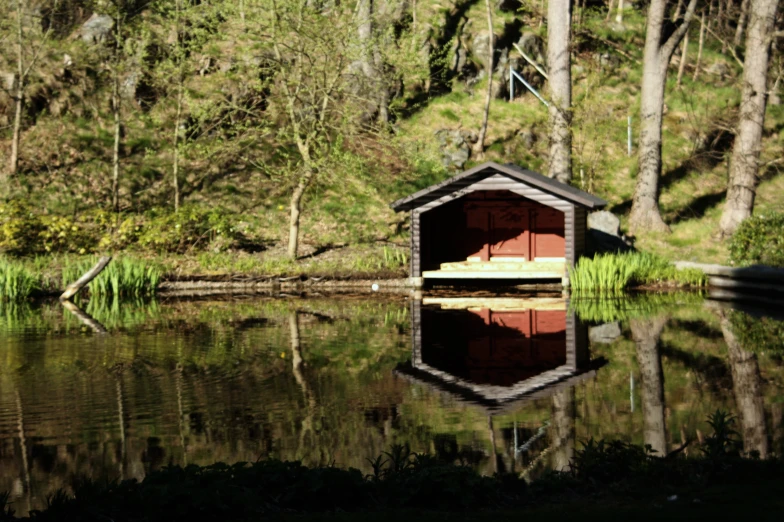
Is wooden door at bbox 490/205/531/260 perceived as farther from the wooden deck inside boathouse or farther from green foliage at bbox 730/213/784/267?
green foliage at bbox 730/213/784/267

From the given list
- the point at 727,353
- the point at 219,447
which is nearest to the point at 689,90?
the point at 727,353

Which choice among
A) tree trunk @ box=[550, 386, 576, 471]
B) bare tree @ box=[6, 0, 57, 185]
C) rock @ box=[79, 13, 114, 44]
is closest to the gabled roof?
tree trunk @ box=[550, 386, 576, 471]

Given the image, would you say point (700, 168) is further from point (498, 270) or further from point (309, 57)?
point (309, 57)

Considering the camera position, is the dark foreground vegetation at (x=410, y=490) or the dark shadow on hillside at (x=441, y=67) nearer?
the dark foreground vegetation at (x=410, y=490)

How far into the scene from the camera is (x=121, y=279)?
2609 cm

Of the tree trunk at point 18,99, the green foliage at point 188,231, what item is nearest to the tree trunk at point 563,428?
the green foliage at point 188,231

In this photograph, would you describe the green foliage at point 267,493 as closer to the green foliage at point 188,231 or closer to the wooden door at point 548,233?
the green foliage at point 188,231

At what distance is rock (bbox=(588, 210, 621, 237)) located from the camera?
31328 millimetres

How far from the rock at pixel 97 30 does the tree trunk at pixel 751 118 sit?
22930mm

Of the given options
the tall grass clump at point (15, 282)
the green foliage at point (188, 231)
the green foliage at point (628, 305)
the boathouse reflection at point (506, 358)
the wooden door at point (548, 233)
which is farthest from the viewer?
the wooden door at point (548, 233)

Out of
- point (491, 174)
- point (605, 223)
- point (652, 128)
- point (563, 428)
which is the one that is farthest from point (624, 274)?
point (563, 428)

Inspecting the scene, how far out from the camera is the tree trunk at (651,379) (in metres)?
10.0

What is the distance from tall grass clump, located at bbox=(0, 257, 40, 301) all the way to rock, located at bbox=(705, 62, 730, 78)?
1334 inches

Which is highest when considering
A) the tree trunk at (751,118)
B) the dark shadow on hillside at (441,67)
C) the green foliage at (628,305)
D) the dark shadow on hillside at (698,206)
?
the dark shadow on hillside at (441,67)
